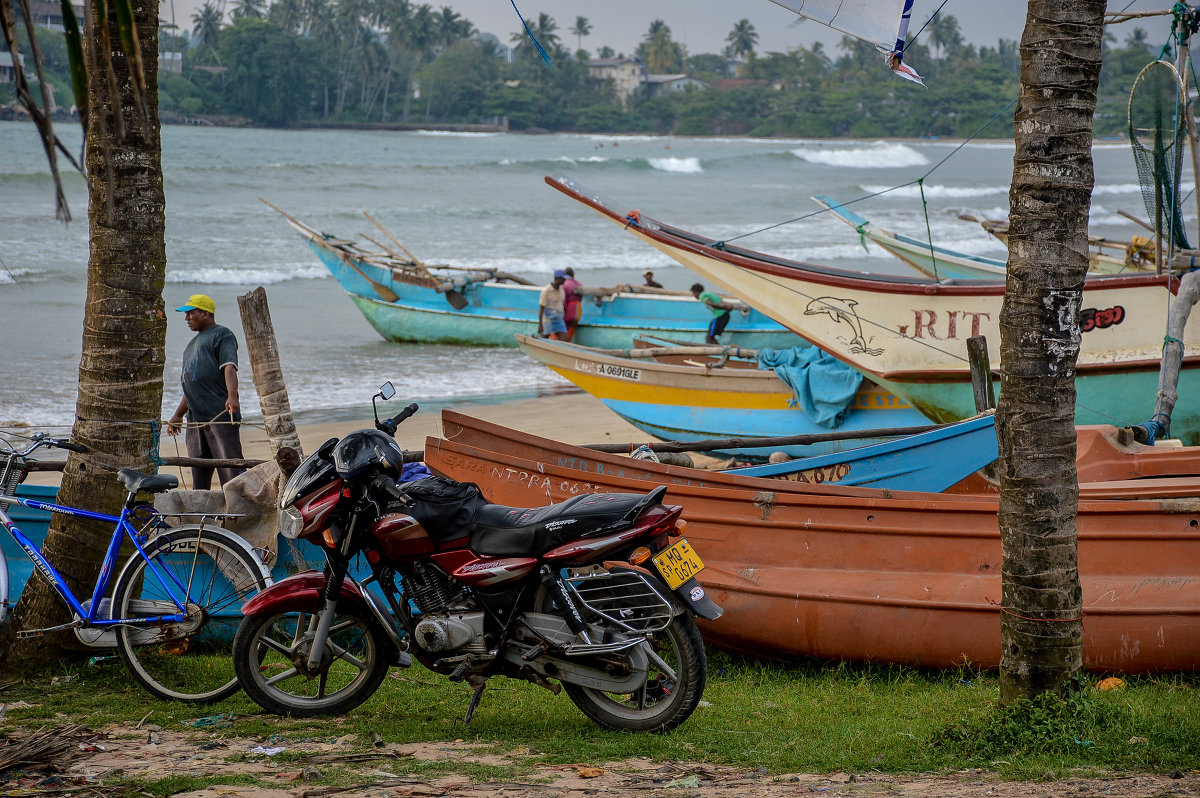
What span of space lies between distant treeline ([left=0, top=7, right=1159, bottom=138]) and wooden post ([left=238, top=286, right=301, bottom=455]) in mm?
79601

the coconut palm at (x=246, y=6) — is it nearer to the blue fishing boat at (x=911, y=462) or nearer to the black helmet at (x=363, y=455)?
the black helmet at (x=363, y=455)

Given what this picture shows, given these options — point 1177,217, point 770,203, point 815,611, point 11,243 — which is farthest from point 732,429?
point 770,203

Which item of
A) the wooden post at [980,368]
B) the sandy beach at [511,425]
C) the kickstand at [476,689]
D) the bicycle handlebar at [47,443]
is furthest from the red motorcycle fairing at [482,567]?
the sandy beach at [511,425]

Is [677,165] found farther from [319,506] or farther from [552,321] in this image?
Answer: [319,506]

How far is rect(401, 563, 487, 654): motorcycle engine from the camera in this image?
4418mm

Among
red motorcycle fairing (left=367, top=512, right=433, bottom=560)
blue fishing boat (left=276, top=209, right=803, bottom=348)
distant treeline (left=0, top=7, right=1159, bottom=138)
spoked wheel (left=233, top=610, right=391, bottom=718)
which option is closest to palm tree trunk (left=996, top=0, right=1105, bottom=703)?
red motorcycle fairing (left=367, top=512, right=433, bottom=560)

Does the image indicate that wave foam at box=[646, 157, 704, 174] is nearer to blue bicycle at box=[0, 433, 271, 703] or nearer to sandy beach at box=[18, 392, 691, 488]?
sandy beach at box=[18, 392, 691, 488]

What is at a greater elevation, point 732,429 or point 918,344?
point 918,344

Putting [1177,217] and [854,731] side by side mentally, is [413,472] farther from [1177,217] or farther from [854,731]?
[1177,217]

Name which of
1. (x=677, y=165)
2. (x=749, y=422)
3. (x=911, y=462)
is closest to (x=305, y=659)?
(x=911, y=462)

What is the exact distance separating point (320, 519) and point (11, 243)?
31.5m

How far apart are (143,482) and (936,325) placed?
7152 millimetres

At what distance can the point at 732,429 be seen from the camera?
1151cm

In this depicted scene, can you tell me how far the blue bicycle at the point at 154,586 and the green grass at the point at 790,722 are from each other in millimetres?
164
